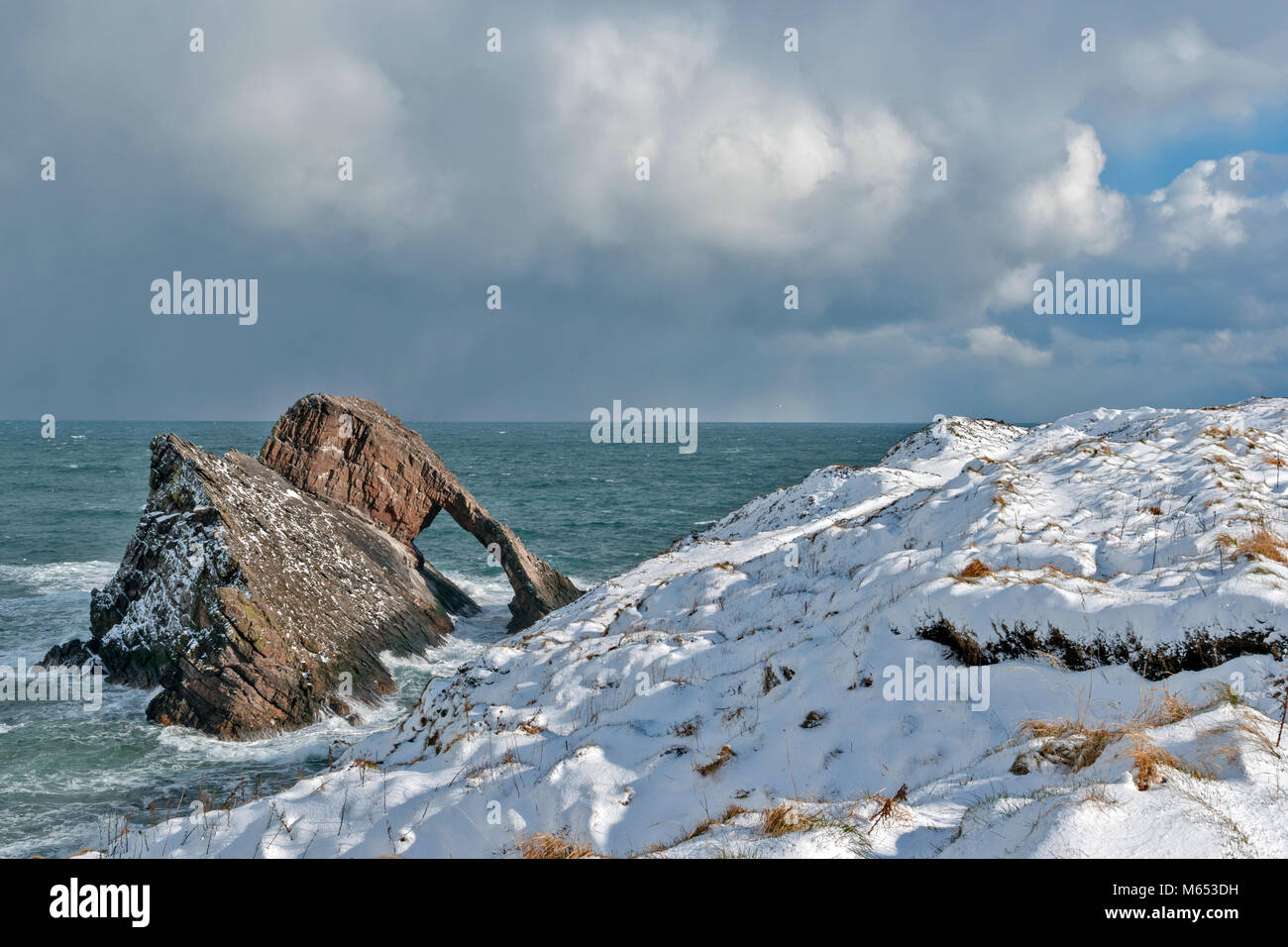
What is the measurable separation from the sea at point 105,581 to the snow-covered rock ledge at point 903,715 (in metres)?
2.11

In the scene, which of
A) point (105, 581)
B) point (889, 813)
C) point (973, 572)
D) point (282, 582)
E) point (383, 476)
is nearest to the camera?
point (889, 813)

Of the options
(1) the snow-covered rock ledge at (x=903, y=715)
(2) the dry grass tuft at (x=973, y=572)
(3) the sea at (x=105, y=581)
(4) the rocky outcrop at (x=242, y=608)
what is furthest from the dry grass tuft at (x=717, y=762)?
(4) the rocky outcrop at (x=242, y=608)

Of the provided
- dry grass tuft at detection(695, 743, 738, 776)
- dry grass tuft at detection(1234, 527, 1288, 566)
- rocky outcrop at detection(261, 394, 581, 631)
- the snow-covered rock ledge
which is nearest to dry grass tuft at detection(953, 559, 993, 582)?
the snow-covered rock ledge

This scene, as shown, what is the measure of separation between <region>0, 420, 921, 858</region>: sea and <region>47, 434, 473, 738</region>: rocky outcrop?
53 centimetres

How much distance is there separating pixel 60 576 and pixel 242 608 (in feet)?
62.9

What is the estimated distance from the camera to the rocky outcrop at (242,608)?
40.9ft

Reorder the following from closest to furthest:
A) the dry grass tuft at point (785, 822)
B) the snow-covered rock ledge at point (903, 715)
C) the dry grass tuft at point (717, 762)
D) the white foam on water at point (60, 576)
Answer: the snow-covered rock ledge at point (903, 715) < the dry grass tuft at point (785, 822) < the dry grass tuft at point (717, 762) < the white foam on water at point (60, 576)

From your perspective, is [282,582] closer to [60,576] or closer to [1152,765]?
[1152,765]

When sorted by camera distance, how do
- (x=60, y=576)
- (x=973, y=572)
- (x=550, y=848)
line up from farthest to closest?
(x=60, y=576) < (x=973, y=572) < (x=550, y=848)

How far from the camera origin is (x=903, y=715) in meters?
5.88

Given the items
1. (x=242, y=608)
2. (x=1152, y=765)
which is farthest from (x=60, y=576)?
(x=1152, y=765)

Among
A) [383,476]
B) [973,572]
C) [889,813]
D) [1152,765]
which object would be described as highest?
[383,476]

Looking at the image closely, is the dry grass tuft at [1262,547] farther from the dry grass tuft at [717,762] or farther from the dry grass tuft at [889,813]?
the dry grass tuft at [717,762]
